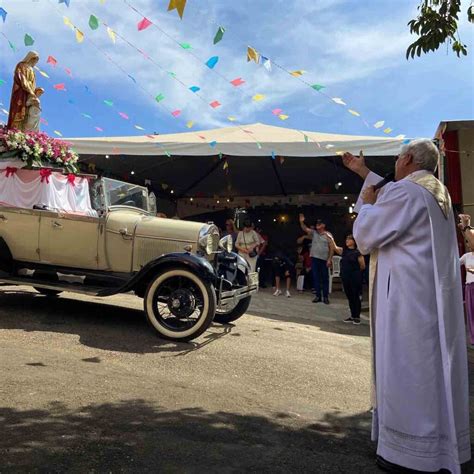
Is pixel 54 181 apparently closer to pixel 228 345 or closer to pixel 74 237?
pixel 74 237

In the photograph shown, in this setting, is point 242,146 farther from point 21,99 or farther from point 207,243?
point 207,243

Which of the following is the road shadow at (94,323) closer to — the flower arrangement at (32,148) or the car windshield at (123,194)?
the car windshield at (123,194)

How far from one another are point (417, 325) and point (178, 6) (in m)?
3.13

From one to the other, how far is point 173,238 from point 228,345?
149 centimetres

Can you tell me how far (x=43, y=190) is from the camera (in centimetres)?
610

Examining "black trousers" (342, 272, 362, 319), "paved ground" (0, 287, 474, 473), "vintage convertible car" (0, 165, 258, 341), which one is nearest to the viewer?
"paved ground" (0, 287, 474, 473)

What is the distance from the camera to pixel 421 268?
2496mm

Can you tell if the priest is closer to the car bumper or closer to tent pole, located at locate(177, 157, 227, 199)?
the car bumper

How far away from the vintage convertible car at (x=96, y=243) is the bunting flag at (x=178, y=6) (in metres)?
2.47

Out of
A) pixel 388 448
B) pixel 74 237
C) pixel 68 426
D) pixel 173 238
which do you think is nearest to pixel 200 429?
pixel 68 426

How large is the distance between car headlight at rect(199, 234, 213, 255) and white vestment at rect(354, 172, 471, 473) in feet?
10.7

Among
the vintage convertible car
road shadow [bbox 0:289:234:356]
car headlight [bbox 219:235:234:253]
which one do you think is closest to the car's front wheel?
the vintage convertible car

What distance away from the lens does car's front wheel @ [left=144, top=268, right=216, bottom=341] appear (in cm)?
498

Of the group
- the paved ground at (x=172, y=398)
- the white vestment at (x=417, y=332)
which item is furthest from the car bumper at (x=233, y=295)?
the white vestment at (x=417, y=332)
